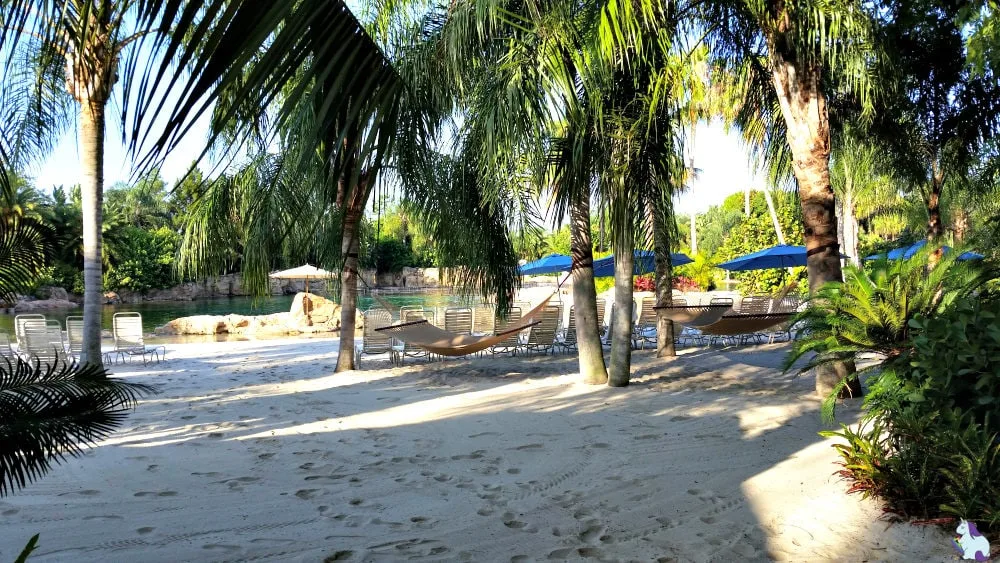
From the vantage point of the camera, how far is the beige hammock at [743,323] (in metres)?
8.99

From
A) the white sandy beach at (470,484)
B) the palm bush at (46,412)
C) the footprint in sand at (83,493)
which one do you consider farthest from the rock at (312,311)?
the palm bush at (46,412)

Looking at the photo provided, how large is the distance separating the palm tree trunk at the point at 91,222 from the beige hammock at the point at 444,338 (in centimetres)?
318

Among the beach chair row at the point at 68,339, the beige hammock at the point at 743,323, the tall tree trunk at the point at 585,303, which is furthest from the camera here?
the beach chair row at the point at 68,339

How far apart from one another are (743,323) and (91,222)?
25.9 feet

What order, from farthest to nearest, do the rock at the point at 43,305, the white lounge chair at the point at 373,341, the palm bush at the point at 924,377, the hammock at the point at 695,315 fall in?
the rock at the point at 43,305, the white lounge chair at the point at 373,341, the hammock at the point at 695,315, the palm bush at the point at 924,377

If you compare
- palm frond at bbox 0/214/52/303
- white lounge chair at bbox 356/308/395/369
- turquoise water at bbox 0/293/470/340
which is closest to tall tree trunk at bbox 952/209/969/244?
turquoise water at bbox 0/293/470/340

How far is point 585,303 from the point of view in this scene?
A: 8242mm

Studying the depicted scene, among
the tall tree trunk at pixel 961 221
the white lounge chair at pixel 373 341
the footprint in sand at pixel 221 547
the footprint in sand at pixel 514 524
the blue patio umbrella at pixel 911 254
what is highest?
the tall tree trunk at pixel 961 221

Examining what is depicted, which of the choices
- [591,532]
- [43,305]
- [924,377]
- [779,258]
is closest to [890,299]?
[924,377]

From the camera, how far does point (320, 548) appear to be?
3.52 meters

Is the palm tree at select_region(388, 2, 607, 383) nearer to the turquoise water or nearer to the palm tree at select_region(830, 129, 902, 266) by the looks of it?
the palm tree at select_region(830, 129, 902, 266)

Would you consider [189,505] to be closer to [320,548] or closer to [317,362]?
[320,548]

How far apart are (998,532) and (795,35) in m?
4.94

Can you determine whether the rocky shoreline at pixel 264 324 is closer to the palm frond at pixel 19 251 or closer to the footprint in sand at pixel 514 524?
the footprint in sand at pixel 514 524
